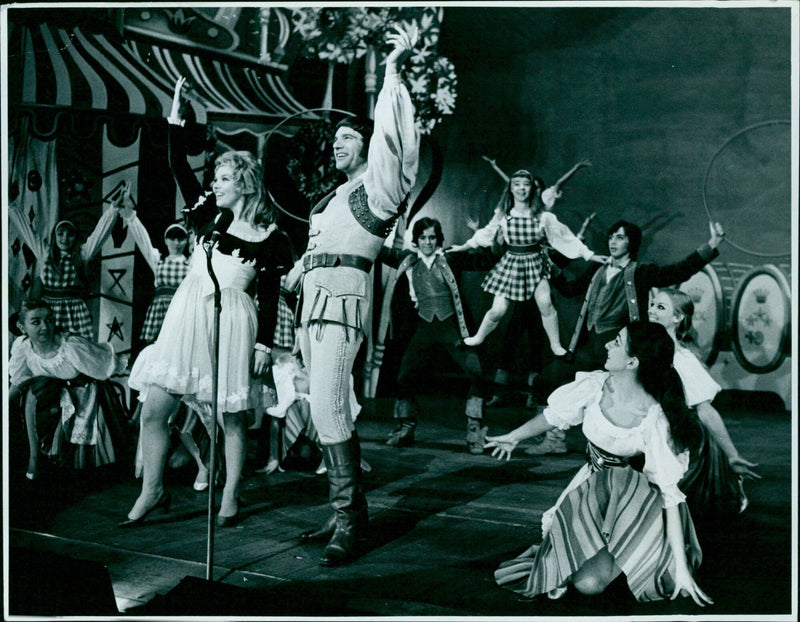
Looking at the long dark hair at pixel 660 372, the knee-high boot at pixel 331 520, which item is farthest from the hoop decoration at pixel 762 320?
the knee-high boot at pixel 331 520

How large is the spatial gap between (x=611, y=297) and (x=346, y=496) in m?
1.36

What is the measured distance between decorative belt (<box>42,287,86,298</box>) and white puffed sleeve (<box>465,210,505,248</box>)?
165 centimetres

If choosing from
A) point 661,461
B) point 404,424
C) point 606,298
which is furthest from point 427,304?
point 661,461

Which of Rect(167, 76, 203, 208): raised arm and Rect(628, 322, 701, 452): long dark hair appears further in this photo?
Rect(167, 76, 203, 208): raised arm

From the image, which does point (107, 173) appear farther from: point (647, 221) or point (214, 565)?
point (647, 221)

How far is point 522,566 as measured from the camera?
122 inches

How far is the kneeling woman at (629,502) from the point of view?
9.90 feet

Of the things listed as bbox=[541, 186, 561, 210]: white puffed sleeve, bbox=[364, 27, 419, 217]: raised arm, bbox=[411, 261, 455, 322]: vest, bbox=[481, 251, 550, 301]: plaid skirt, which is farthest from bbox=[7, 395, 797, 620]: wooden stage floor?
bbox=[364, 27, 419, 217]: raised arm

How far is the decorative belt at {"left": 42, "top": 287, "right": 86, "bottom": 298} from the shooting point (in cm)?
363

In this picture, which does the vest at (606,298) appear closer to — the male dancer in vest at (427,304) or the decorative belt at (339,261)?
the male dancer in vest at (427,304)

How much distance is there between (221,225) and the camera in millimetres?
3164

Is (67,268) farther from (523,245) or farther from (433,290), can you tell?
(523,245)

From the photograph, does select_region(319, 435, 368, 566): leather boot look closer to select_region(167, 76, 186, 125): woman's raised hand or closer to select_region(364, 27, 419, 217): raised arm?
select_region(364, 27, 419, 217): raised arm

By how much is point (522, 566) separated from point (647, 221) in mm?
1483
